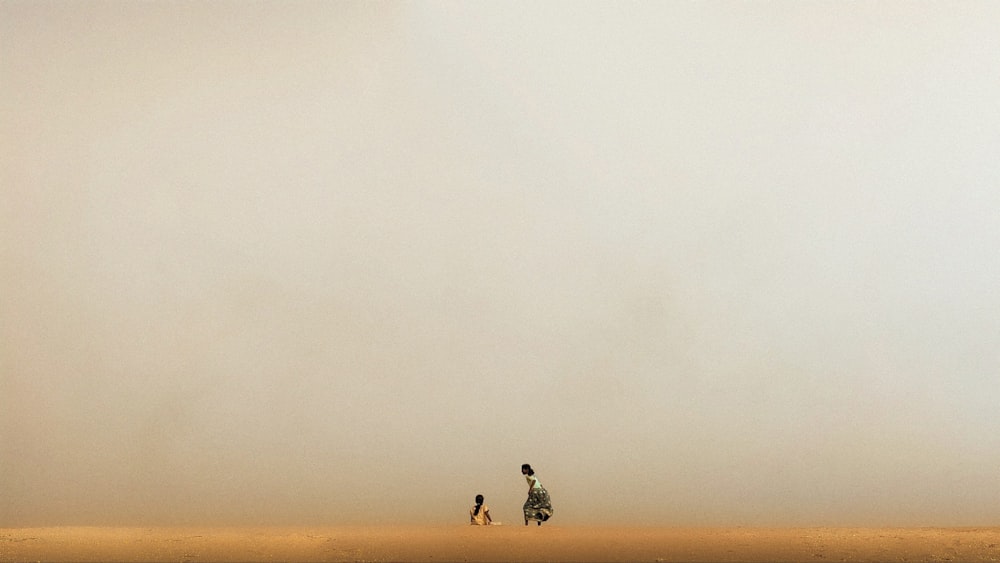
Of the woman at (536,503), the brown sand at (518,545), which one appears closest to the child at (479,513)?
the woman at (536,503)

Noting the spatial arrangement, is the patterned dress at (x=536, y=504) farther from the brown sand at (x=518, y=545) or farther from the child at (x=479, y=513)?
Answer: the brown sand at (x=518, y=545)

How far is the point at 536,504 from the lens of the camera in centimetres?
933

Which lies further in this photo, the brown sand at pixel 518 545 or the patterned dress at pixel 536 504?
the patterned dress at pixel 536 504

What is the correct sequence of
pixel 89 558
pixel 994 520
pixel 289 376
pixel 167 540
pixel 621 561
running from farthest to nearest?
pixel 289 376 → pixel 994 520 → pixel 167 540 → pixel 89 558 → pixel 621 561

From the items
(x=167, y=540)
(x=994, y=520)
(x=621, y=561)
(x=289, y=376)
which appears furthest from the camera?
(x=289, y=376)

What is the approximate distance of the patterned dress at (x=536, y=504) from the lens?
9.30 m

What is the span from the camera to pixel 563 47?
1432 centimetres

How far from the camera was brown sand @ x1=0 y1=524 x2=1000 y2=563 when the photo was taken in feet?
23.2

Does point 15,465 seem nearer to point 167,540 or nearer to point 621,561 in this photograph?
point 167,540

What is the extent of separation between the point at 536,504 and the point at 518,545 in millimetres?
2318

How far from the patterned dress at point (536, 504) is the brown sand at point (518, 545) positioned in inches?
56.3

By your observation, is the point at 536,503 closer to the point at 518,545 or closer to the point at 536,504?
the point at 536,504

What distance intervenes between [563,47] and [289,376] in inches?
263

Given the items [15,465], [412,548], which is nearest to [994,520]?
[412,548]
